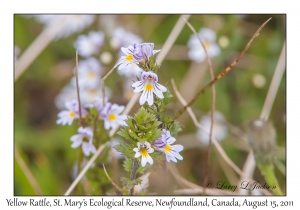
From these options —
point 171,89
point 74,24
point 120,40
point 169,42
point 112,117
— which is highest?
point 74,24

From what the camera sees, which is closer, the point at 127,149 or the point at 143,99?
the point at 143,99

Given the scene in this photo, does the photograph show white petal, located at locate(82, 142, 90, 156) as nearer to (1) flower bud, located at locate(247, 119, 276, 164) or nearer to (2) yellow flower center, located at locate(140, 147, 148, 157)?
(2) yellow flower center, located at locate(140, 147, 148, 157)

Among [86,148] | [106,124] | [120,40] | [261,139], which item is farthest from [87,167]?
[120,40]

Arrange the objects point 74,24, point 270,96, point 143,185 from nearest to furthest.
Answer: point 143,185 → point 270,96 → point 74,24

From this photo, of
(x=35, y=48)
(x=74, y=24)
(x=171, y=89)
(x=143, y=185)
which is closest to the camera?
(x=143, y=185)

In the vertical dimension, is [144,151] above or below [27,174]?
below

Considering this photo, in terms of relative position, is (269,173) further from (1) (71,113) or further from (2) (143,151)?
(1) (71,113)

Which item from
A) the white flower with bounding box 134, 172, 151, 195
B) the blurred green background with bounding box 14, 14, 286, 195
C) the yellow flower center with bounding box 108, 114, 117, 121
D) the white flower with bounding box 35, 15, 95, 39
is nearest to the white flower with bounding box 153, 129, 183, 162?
the white flower with bounding box 134, 172, 151, 195
